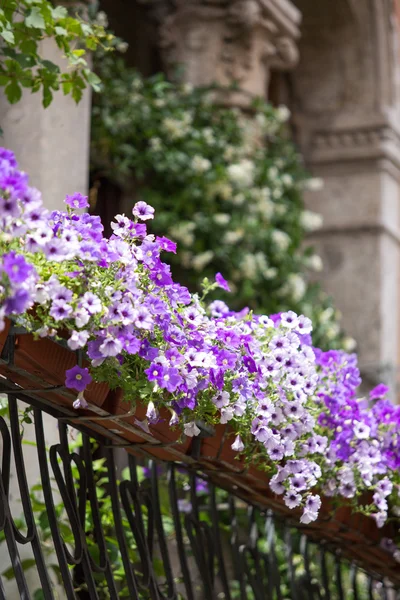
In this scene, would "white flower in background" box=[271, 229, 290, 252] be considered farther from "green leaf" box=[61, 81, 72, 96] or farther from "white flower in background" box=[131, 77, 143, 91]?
"green leaf" box=[61, 81, 72, 96]

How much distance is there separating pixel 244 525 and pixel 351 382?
208 cm

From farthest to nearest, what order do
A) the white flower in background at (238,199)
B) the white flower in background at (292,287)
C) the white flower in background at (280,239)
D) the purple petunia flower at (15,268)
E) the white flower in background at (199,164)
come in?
the white flower in background at (292,287) → the white flower in background at (280,239) → the white flower in background at (238,199) → the white flower in background at (199,164) → the purple petunia flower at (15,268)

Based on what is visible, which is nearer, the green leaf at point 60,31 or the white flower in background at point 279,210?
the green leaf at point 60,31

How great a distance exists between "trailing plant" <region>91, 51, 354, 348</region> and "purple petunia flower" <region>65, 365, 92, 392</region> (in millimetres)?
2976

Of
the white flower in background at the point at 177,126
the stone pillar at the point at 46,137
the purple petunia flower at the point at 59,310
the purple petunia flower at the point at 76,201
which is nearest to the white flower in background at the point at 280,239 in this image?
the white flower in background at the point at 177,126

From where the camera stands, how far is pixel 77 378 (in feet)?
5.72

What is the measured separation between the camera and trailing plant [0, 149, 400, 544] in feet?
5.20

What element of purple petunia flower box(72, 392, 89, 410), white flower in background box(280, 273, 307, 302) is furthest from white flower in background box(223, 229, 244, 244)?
purple petunia flower box(72, 392, 89, 410)

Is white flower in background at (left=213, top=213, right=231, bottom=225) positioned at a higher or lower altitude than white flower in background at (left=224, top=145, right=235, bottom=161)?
lower

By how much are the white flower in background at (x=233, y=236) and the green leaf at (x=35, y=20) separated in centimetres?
237

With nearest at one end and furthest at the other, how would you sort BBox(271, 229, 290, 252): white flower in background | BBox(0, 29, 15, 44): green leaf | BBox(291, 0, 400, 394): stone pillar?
BBox(0, 29, 15, 44): green leaf, BBox(271, 229, 290, 252): white flower in background, BBox(291, 0, 400, 394): stone pillar

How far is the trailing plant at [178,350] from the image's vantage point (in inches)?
62.4

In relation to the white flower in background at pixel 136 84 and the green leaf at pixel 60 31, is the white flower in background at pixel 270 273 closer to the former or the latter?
the white flower in background at pixel 136 84

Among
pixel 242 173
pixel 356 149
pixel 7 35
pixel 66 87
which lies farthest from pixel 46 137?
pixel 356 149
